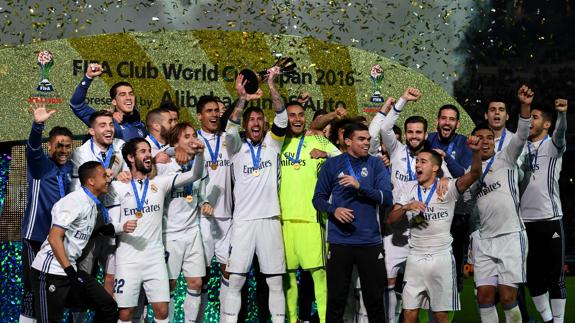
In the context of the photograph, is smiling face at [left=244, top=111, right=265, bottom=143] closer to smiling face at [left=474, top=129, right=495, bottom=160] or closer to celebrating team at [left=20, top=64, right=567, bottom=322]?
celebrating team at [left=20, top=64, right=567, bottom=322]

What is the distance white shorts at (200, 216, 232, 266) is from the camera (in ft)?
29.9

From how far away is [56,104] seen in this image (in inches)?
439

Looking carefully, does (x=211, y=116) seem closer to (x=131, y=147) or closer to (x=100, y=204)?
(x=131, y=147)

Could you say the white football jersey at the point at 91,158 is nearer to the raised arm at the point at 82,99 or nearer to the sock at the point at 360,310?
the raised arm at the point at 82,99

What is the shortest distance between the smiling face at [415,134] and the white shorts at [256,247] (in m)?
1.49

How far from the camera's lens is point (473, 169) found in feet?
26.5

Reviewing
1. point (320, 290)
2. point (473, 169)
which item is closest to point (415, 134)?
point (473, 169)

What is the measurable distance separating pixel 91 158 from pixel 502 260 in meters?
3.72

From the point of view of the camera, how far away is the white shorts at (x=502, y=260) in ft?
28.3

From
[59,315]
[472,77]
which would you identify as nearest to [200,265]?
[59,315]

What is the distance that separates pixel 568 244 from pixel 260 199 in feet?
43.4

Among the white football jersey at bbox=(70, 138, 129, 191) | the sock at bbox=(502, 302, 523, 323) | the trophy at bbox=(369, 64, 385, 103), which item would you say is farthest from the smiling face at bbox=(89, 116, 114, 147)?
the trophy at bbox=(369, 64, 385, 103)

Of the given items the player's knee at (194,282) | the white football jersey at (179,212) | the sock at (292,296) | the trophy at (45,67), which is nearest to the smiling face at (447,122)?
the sock at (292,296)

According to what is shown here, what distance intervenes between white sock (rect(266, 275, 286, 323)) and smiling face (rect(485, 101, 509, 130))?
2448 mm
